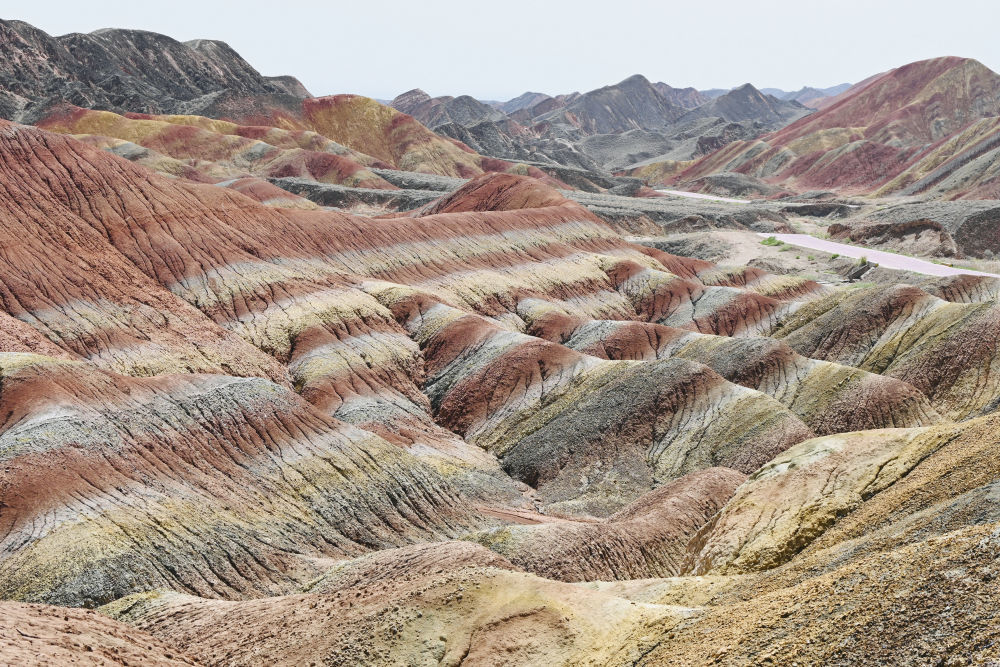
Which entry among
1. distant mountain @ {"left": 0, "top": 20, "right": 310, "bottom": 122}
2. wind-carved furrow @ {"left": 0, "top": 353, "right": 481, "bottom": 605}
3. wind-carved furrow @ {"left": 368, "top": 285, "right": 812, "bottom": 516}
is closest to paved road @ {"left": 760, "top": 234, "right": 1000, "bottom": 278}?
wind-carved furrow @ {"left": 368, "top": 285, "right": 812, "bottom": 516}

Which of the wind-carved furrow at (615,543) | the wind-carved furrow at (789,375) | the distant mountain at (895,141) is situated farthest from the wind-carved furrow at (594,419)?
the distant mountain at (895,141)

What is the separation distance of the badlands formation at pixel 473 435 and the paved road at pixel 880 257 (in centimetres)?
371

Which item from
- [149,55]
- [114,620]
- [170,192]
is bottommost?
[114,620]

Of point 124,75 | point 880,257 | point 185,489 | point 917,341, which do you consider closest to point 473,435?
point 185,489

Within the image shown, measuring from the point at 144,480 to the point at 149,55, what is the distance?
15498 cm

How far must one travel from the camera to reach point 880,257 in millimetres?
76125

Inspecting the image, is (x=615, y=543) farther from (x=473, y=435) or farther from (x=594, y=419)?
(x=473, y=435)

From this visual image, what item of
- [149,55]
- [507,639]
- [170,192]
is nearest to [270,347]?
[170,192]

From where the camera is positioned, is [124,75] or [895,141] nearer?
[124,75]

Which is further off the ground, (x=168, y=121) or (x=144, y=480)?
(x=168, y=121)

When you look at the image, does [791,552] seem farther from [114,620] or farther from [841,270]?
[841,270]

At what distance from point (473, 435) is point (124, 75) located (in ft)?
451

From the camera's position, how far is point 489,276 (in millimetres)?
58875

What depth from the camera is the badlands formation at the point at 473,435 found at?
13.7 m
